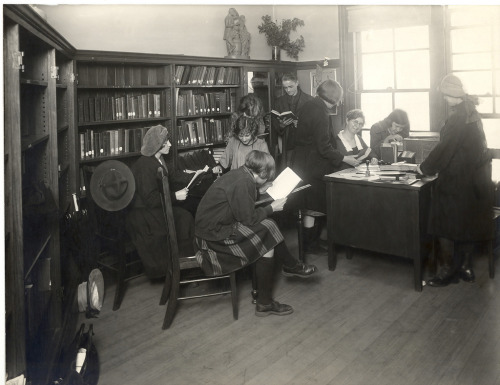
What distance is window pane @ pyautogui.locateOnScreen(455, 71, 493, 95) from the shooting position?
3584mm

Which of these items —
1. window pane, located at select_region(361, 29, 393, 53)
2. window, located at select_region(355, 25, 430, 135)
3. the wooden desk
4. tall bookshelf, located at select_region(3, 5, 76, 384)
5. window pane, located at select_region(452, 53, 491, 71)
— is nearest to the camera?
tall bookshelf, located at select_region(3, 5, 76, 384)

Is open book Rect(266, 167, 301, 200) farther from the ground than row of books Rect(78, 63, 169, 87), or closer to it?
closer to it

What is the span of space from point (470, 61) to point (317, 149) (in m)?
1.66

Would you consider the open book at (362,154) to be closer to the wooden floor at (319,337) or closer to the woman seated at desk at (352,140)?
the woman seated at desk at (352,140)

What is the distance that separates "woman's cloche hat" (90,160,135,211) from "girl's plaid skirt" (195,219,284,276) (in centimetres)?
71

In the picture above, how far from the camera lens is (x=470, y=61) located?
438 centimetres

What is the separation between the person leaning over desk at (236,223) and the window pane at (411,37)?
313 cm

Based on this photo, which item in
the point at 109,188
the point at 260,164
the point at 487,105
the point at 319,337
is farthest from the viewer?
the point at 487,105

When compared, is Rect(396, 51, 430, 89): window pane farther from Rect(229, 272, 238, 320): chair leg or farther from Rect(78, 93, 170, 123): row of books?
Rect(229, 272, 238, 320): chair leg

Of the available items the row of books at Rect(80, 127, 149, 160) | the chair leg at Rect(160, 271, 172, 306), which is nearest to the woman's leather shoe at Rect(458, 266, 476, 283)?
the chair leg at Rect(160, 271, 172, 306)

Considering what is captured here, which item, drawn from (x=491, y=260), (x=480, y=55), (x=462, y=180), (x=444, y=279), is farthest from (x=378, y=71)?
(x=444, y=279)

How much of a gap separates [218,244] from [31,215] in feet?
3.68

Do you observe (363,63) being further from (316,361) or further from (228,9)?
(316,361)

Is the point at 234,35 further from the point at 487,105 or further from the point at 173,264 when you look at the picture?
the point at 173,264
